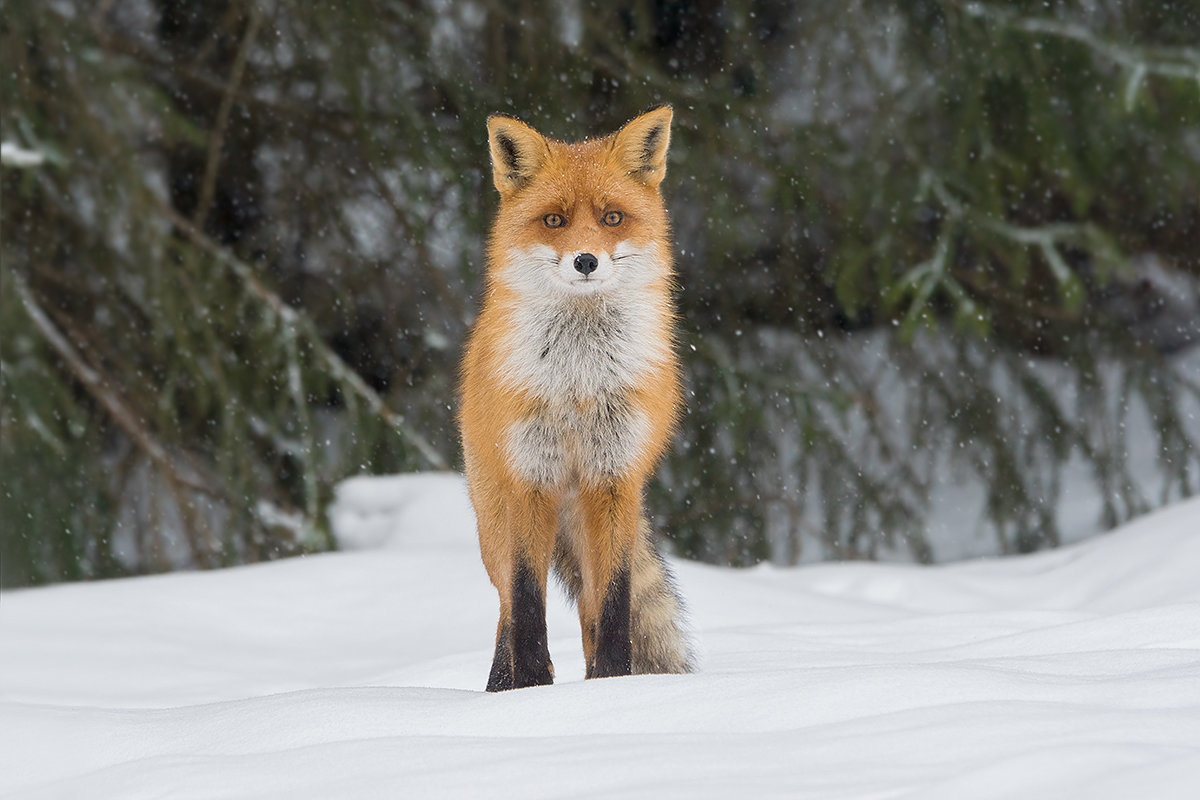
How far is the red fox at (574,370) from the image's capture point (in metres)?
3.03

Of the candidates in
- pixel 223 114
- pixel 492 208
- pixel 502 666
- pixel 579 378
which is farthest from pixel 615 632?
pixel 223 114

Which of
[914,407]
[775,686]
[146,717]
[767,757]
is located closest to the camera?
[767,757]

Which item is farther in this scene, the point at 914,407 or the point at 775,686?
the point at 914,407

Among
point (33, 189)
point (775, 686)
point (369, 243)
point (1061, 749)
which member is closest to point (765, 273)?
point (369, 243)

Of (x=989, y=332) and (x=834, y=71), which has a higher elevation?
(x=834, y=71)

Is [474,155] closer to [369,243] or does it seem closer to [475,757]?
[369,243]

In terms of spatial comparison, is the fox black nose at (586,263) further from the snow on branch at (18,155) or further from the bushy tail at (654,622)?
the snow on branch at (18,155)

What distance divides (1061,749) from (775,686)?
0.65 m

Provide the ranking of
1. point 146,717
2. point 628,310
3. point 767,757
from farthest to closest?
point 628,310 < point 146,717 < point 767,757

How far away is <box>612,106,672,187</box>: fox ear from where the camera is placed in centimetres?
312

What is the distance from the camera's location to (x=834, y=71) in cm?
725

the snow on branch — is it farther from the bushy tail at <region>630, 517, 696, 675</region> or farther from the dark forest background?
the bushy tail at <region>630, 517, 696, 675</region>

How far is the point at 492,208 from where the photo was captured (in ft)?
21.1

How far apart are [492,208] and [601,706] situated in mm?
4224
